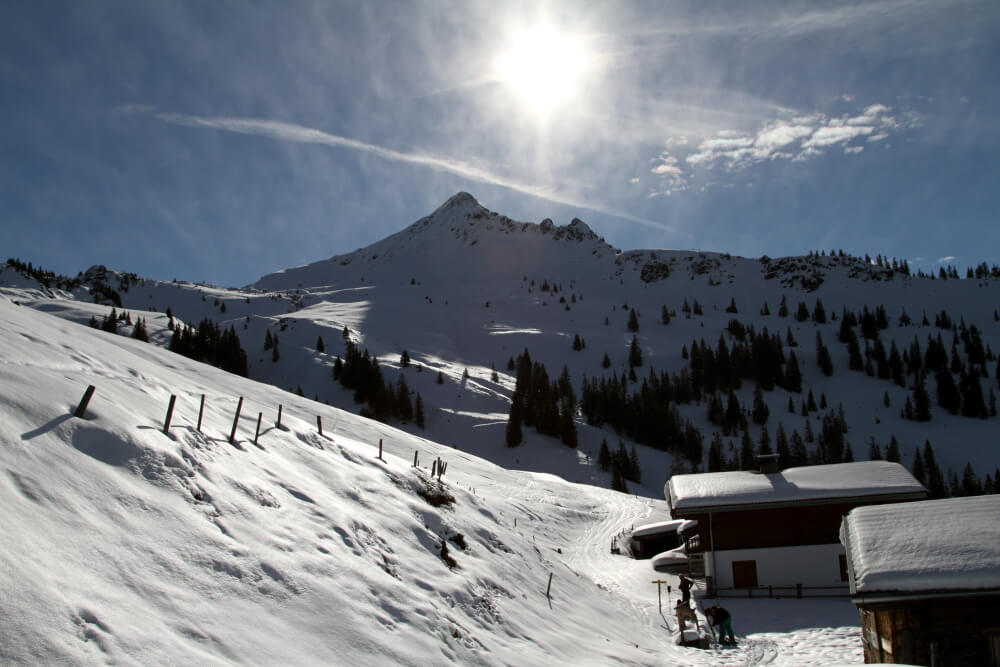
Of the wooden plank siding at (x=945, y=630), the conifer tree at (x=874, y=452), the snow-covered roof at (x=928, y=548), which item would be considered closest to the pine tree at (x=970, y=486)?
the conifer tree at (x=874, y=452)

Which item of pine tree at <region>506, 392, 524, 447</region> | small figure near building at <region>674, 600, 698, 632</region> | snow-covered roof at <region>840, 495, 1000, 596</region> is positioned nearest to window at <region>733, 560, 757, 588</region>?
small figure near building at <region>674, 600, 698, 632</region>

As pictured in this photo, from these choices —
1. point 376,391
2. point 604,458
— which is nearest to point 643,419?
point 604,458

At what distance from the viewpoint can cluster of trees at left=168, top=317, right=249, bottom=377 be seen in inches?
3814

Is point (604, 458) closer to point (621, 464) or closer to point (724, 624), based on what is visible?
point (621, 464)

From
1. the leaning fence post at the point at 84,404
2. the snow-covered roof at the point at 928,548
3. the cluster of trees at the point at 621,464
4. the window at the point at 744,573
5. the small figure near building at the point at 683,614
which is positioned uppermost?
the leaning fence post at the point at 84,404

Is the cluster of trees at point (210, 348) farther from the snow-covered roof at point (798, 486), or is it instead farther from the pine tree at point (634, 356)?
the pine tree at point (634, 356)

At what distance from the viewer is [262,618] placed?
9.00m

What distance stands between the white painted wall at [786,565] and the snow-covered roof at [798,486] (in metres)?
2.26

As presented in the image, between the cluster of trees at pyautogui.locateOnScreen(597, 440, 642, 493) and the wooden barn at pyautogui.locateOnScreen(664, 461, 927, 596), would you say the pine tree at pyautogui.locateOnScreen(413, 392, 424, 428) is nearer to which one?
the cluster of trees at pyautogui.locateOnScreen(597, 440, 642, 493)

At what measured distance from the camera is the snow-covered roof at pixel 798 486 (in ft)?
91.5

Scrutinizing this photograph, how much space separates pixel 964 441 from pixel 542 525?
11441cm

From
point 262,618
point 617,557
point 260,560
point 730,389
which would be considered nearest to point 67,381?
point 260,560

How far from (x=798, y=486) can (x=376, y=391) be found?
78306mm

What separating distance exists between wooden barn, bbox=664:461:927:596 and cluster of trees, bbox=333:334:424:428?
6897cm
